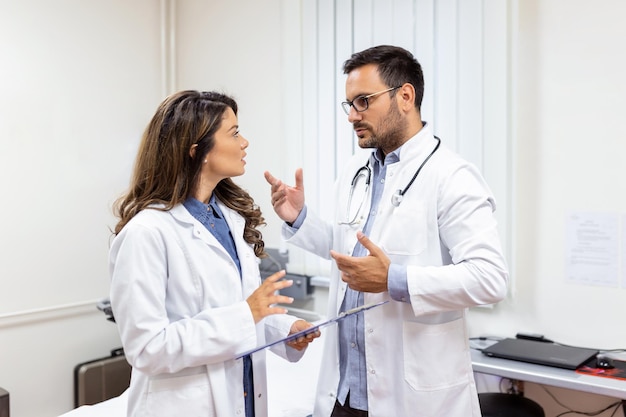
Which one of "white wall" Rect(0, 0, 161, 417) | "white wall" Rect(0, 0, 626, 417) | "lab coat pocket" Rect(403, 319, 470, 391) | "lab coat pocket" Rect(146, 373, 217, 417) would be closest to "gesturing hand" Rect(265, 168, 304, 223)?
"lab coat pocket" Rect(403, 319, 470, 391)

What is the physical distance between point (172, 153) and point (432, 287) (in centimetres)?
68

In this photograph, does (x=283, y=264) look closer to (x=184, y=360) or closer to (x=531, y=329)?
(x=531, y=329)

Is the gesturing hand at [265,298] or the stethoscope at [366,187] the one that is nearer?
the gesturing hand at [265,298]

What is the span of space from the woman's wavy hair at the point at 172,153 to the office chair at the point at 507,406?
1.35m

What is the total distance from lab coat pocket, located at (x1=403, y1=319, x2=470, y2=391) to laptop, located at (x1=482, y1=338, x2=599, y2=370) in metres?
0.66

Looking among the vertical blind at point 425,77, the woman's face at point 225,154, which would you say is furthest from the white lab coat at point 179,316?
the vertical blind at point 425,77

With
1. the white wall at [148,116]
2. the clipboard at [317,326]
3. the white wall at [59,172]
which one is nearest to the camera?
the clipboard at [317,326]

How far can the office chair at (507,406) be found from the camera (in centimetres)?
193

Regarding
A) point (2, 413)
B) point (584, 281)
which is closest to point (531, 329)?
point (584, 281)

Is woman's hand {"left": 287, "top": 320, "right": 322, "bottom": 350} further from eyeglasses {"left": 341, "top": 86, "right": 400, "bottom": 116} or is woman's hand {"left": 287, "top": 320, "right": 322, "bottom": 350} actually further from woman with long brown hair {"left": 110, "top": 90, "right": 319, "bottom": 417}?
eyeglasses {"left": 341, "top": 86, "right": 400, "bottom": 116}

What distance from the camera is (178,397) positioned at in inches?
45.8

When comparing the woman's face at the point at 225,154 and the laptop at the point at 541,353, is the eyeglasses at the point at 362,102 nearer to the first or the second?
the woman's face at the point at 225,154

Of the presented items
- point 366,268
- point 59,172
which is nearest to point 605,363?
point 366,268

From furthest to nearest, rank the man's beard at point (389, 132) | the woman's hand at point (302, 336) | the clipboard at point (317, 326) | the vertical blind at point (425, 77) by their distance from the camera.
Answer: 1. the vertical blind at point (425, 77)
2. the man's beard at point (389, 132)
3. the woman's hand at point (302, 336)
4. the clipboard at point (317, 326)
